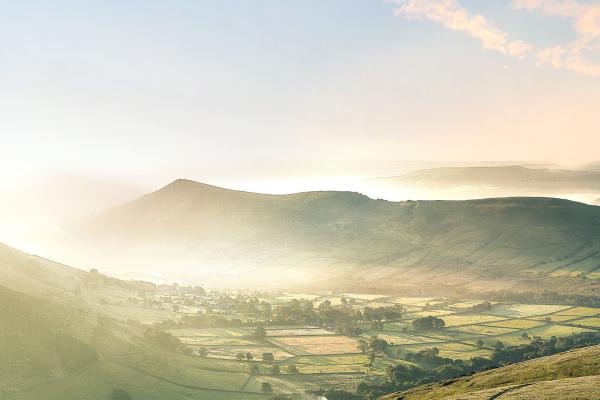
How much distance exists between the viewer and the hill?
239 ft

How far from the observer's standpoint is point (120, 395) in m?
161

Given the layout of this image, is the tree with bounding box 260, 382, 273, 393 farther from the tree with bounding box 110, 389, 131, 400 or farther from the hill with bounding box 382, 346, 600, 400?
the hill with bounding box 382, 346, 600, 400

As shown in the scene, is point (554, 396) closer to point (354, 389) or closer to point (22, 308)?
point (354, 389)

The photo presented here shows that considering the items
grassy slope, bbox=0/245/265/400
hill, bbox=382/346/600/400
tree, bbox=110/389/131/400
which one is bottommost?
tree, bbox=110/389/131/400

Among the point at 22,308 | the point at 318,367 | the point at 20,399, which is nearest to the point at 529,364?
the point at 318,367

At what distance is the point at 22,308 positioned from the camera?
193125 millimetres

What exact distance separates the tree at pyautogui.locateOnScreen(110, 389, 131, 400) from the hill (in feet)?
281

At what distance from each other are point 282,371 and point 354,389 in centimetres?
3120

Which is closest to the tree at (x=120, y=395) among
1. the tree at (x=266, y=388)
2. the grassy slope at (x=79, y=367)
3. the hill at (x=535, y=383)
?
the grassy slope at (x=79, y=367)

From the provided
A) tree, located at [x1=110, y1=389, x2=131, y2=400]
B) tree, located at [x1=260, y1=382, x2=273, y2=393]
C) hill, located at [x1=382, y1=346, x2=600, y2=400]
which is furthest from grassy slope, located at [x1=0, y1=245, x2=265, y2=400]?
hill, located at [x1=382, y1=346, x2=600, y2=400]

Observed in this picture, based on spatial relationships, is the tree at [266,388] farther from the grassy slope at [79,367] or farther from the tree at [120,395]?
the tree at [120,395]

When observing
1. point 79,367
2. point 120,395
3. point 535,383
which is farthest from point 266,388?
point 535,383

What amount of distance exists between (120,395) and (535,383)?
127m

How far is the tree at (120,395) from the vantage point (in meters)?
160
